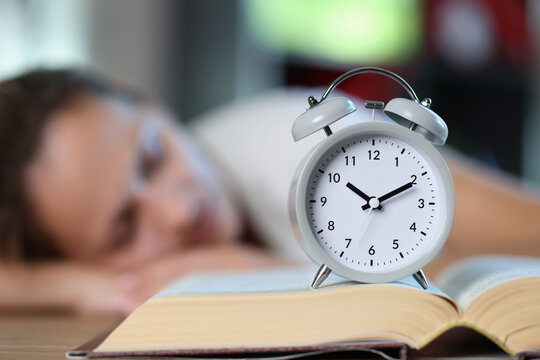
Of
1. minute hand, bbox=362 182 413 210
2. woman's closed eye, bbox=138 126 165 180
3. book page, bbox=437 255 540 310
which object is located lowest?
book page, bbox=437 255 540 310

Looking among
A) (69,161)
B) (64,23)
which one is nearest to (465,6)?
(64,23)

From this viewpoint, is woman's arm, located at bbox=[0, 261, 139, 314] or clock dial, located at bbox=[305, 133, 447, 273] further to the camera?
woman's arm, located at bbox=[0, 261, 139, 314]

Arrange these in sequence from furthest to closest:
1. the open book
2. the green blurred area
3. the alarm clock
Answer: the green blurred area < the alarm clock < the open book

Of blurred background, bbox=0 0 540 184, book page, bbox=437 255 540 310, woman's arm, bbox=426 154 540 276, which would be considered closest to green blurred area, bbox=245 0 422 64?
blurred background, bbox=0 0 540 184

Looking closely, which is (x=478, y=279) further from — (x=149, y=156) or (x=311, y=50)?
(x=311, y=50)

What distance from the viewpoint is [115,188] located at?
1.51 m

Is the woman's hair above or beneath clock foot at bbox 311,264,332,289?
above

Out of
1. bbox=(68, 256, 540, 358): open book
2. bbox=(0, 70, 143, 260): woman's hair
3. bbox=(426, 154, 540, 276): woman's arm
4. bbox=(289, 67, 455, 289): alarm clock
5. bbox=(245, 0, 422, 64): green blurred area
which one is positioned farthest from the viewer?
bbox=(245, 0, 422, 64): green blurred area

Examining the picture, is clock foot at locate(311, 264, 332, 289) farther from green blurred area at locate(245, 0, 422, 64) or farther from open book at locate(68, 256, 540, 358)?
green blurred area at locate(245, 0, 422, 64)

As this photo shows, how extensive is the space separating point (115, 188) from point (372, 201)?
919mm

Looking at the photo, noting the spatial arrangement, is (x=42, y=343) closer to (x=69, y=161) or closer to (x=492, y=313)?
(x=492, y=313)

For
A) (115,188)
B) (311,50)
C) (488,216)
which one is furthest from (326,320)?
(311,50)

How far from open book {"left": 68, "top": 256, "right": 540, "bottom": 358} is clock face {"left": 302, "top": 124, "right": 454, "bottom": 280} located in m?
0.07

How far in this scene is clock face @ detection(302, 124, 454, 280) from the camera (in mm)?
748
